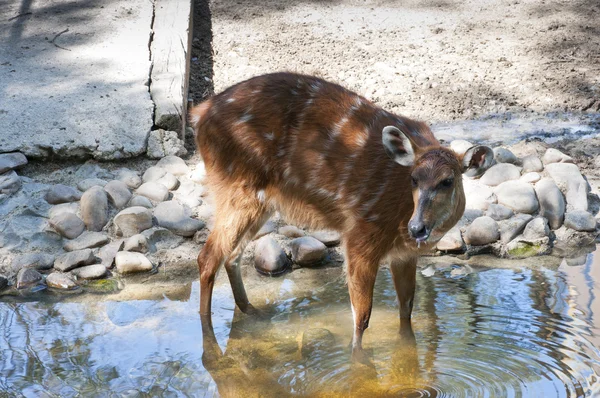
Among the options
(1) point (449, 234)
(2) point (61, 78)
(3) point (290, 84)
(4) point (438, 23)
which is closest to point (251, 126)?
(3) point (290, 84)

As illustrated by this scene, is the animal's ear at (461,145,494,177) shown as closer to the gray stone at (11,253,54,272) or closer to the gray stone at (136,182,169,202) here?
the gray stone at (136,182,169,202)

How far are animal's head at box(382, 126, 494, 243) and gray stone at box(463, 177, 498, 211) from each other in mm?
1800

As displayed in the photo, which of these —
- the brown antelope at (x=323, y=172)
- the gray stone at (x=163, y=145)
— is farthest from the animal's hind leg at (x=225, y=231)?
the gray stone at (x=163, y=145)

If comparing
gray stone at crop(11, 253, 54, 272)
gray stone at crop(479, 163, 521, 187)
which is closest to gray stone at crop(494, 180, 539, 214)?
gray stone at crop(479, 163, 521, 187)

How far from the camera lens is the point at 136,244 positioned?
5.72m

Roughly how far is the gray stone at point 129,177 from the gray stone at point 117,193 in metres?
0.11

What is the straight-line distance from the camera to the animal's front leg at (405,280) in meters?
4.87

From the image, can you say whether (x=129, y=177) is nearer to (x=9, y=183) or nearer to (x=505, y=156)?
(x=9, y=183)

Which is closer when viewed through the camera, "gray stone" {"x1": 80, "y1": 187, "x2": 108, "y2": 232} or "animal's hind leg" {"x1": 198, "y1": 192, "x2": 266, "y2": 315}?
"animal's hind leg" {"x1": 198, "y1": 192, "x2": 266, "y2": 315}

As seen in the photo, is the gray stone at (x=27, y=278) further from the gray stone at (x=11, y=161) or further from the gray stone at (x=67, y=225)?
the gray stone at (x=11, y=161)

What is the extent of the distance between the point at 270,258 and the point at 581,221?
7.47 feet

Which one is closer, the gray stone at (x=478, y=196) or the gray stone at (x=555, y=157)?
the gray stone at (x=478, y=196)

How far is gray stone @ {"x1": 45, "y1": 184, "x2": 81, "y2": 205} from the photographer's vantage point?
6.07 meters

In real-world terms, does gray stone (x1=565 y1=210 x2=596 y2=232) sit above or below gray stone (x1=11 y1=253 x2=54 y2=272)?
above
